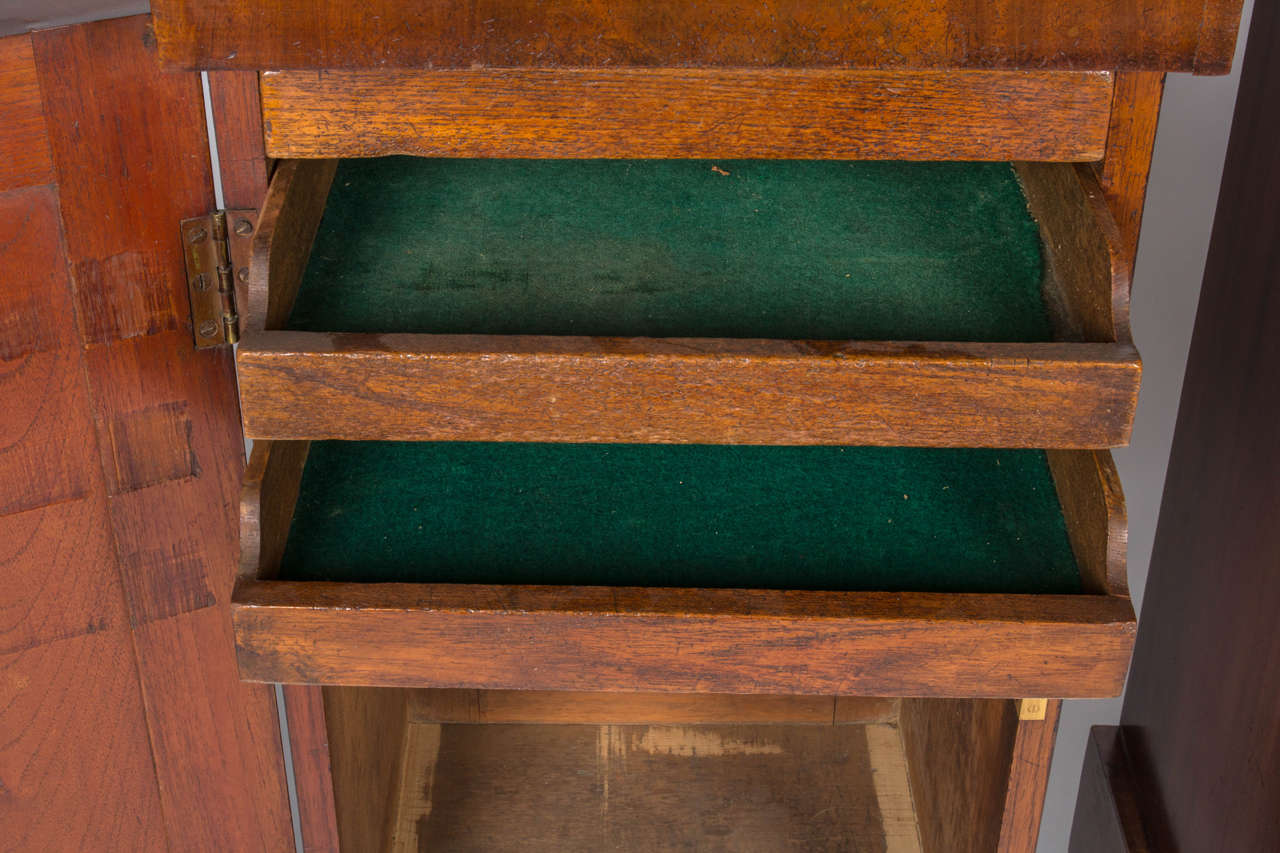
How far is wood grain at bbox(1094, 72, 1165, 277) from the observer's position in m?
0.88

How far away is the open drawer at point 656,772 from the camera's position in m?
1.35

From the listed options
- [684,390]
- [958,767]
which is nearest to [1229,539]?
[958,767]

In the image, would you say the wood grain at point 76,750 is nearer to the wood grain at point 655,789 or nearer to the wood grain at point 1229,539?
the wood grain at point 655,789

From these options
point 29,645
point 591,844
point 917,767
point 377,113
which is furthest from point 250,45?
point 917,767

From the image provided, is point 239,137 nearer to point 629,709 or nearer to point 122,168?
point 122,168

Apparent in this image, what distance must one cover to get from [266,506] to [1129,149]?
2.04ft

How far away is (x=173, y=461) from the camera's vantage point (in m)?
1.07

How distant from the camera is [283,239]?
0.89m

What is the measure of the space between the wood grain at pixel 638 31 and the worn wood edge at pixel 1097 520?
0.92ft

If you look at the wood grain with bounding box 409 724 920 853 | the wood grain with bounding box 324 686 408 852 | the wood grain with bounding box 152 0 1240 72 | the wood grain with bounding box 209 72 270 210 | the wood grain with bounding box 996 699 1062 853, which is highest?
the wood grain with bounding box 152 0 1240 72

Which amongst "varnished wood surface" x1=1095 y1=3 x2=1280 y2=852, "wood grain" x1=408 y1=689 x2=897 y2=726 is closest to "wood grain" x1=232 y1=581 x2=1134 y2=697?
"varnished wood surface" x1=1095 y1=3 x2=1280 y2=852

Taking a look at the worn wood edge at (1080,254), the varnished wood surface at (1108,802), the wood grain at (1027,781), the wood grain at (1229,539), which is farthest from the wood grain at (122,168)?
the varnished wood surface at (1108,802)

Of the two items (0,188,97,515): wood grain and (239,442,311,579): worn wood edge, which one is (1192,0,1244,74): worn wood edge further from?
(0,188,97,515): wood grain

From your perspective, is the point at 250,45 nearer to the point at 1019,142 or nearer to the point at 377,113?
the point at 377,113
